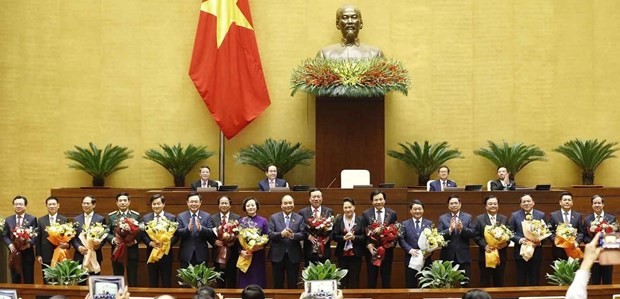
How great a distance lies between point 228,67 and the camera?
13844mm

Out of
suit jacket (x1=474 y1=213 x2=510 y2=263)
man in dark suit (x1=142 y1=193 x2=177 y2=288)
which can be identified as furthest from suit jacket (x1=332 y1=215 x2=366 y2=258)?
man in dark suit (x1=142 y1=193 x2=177 y2=288)

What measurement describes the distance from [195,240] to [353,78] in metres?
3.77

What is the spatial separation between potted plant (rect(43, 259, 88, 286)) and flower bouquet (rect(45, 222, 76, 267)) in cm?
50

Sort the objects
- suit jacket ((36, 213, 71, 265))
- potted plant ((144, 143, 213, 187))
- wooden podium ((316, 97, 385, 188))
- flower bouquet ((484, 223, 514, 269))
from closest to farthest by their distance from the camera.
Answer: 1. flower bouquet ((484, 223, 514, 269))
2. suit jacket ((36, 213, 71, 265))
3. wooden podium ((316, 97, 385, 188))
4. potted plant ((144, 143, 213, 187))

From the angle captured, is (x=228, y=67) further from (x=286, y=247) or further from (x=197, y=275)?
(x=197, y=275)

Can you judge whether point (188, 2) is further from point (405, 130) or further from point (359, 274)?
point (359, 274)

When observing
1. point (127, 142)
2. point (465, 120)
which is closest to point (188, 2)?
point (127, 142)

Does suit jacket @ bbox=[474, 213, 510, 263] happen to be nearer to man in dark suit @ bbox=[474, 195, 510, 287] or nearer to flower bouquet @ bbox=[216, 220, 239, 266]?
man in dark suit @ bbox=[474, 195, 510, 287]

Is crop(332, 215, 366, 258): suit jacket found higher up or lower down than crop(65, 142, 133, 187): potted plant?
lower down

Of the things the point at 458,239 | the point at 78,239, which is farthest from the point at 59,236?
the point at 458,239

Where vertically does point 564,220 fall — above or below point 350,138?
below

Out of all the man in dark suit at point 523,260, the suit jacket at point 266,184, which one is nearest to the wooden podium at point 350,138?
the suit jacket at point 266,184

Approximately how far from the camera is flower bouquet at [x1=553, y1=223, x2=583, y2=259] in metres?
9.76

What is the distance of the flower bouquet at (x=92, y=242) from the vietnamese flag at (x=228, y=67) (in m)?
4.30
